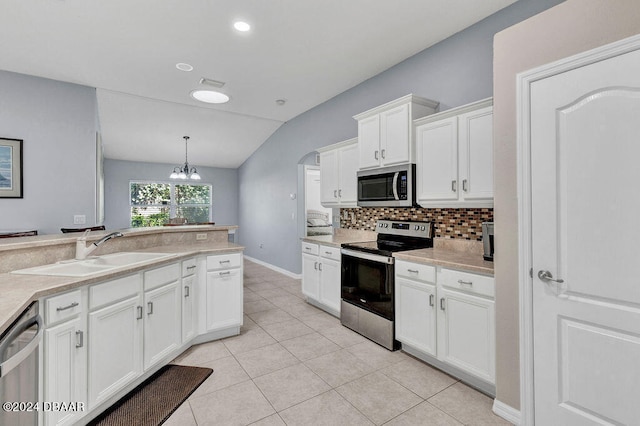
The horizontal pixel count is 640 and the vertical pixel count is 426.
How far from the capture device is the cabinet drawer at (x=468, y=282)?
204 centimetres

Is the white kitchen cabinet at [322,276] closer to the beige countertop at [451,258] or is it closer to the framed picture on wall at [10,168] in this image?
the beige countertop at [451,258]

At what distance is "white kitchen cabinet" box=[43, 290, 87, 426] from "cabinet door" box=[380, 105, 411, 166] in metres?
2.70

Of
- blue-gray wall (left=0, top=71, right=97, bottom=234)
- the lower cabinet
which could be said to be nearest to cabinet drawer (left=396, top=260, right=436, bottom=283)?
the lower cabinet

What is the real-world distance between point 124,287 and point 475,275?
2.39 m

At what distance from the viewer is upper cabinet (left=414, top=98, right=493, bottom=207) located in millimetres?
2357

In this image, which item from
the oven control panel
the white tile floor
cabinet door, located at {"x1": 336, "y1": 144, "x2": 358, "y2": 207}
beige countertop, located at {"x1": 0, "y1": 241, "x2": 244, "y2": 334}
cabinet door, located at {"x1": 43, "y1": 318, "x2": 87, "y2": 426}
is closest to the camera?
beige countertop, located at {"x1": 0, "y1": 241, "x2": 244, "y2": 334}

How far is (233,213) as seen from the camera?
29.7ft

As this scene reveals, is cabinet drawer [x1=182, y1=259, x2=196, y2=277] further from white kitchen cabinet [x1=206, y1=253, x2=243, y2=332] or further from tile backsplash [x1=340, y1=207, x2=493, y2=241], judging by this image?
tile backsplash [x1=340, y1=207, x2=493, y2=241]

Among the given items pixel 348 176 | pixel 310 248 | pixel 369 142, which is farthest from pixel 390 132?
pixel 310 248

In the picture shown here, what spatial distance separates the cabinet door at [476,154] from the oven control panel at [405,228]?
0.64 meters

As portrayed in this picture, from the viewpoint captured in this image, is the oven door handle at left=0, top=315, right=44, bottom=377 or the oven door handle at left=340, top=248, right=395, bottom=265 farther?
the oven door handle at left=340, top=248, right=395, bottom=265

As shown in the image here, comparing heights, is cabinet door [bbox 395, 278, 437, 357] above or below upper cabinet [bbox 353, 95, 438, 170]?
below

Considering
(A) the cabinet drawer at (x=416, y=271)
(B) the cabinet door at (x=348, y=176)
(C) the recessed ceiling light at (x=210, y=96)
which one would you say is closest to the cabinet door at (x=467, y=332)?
(A) the cabinet drawer at (x=416, y=271)

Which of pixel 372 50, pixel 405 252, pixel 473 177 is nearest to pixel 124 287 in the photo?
pixel 405 252
